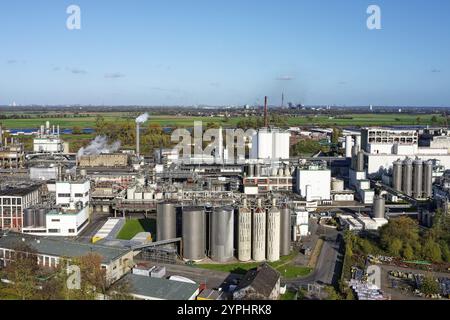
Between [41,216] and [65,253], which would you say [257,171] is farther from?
[65,253]

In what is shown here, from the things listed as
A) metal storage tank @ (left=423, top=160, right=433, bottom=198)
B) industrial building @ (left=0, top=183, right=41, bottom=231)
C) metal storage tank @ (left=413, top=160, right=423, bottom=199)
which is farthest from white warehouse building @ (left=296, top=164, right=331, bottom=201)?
industrial building @ (left=0, top=183, right=41, bottom=231)

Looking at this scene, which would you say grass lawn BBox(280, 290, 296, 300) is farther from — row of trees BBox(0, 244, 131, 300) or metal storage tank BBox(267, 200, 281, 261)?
row of trees BBox(0, 244, 131, 300)

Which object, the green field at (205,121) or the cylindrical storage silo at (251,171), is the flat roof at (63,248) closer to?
the cylindrical storage silo at (251,171)

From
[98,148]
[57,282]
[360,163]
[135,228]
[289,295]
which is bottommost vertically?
[289,295]

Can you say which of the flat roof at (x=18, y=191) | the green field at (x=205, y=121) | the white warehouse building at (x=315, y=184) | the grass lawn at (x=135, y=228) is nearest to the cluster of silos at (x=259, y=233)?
the grass lawn at (x=135, y=228)

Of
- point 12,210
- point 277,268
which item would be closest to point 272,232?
point 277,268

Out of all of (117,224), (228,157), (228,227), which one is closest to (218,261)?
(228,227)

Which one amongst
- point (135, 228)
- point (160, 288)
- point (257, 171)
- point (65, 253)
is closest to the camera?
point (160, 288)
